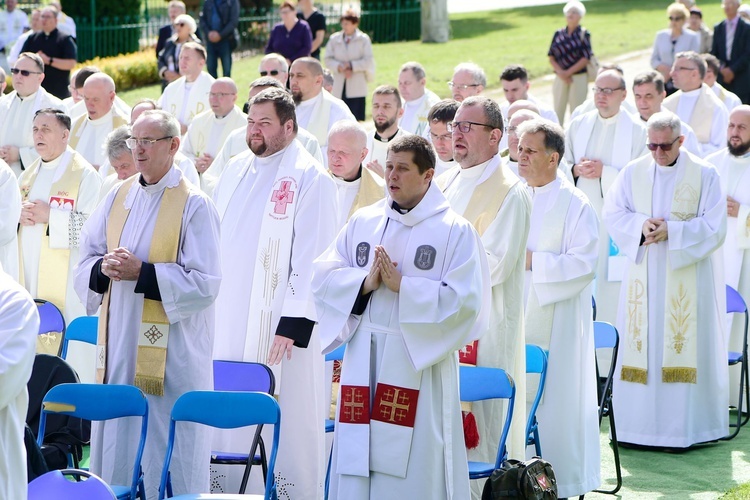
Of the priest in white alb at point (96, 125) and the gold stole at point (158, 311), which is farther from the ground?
the priest in white alb at point (96, 125)

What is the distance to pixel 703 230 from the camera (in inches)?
359

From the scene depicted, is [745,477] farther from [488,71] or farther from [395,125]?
[488,71]

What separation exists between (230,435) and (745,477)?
3.52 meters

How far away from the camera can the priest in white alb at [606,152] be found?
1144 centimetres

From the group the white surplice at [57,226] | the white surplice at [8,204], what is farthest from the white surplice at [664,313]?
the white surplice at [8,204]

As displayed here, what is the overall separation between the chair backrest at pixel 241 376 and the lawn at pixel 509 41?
15.5 metres

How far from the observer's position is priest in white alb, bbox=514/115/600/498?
8.03 meters

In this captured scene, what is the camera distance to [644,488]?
326 inches

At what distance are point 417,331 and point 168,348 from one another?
1.58 metres

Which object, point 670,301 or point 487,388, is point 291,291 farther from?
point 670,301

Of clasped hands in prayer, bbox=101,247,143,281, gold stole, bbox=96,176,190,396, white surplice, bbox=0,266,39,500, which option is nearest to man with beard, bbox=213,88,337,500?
gold stole, bbox=96,176,190,396

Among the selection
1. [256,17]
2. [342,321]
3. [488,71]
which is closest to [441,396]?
[342,321]

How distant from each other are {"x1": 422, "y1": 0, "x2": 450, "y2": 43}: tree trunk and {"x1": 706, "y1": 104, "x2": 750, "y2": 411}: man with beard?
20491 millimetres

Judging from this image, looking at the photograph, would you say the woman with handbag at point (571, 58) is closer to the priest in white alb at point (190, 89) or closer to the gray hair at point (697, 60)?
the gray hair at point (697, 60)
